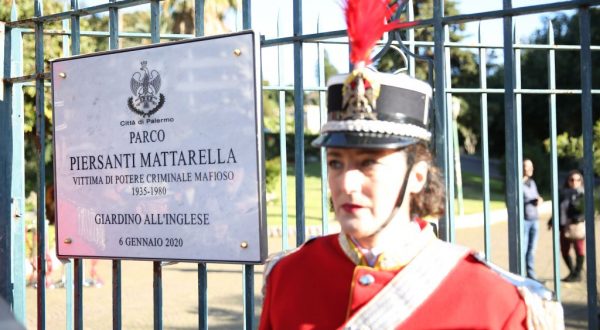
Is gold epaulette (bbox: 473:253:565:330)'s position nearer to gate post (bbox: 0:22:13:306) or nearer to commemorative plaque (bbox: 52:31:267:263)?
commemorative plaque (bbox: 52:31:267:263)

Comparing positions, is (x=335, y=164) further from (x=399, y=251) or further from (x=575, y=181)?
(x=575, y=181)

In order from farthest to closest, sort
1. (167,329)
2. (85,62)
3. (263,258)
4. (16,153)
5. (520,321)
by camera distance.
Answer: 1. (167,329)
2. (16,153)
3. (85,62)
4. (263,258)
5. (520,321)

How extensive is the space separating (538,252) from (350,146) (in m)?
11.8

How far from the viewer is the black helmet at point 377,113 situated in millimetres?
1955

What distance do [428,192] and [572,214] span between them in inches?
289

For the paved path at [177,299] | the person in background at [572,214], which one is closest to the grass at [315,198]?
the paved path at [177,299]

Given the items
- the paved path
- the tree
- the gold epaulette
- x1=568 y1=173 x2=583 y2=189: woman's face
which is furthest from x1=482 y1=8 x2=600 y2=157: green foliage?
the gold epaulette

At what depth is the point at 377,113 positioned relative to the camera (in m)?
2.00

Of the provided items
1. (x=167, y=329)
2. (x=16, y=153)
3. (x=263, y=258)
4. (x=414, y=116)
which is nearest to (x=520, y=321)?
(x=414, y=116)

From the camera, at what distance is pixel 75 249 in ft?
11.4

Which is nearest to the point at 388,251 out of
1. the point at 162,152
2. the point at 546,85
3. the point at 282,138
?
the point at 162,152

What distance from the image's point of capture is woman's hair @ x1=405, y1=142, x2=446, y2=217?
2.04m

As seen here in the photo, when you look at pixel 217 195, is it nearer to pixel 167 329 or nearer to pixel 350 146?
pixel 350 146

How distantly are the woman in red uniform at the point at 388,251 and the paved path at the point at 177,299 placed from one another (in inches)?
213
